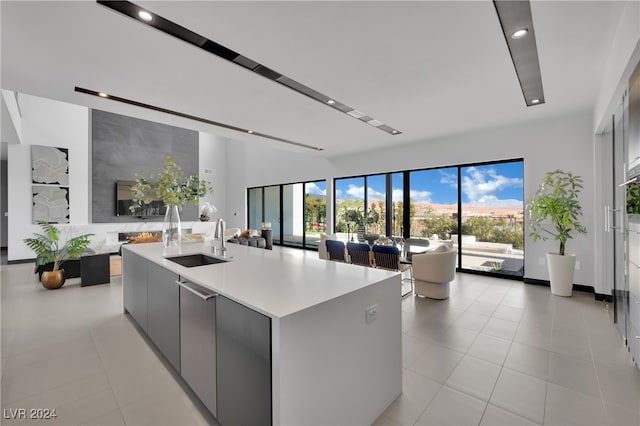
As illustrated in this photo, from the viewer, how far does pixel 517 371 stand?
228cm

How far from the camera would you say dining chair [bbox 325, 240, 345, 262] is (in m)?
4.82

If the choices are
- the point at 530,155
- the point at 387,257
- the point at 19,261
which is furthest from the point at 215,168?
the point at 530,155

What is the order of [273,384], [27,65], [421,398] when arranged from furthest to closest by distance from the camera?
1. [27,65]
2. [421,398]
3. [273,384]

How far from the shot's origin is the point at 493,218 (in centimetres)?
548

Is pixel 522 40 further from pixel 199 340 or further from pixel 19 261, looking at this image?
pixel 19 261

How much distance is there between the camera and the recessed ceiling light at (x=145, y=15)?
2121 mm

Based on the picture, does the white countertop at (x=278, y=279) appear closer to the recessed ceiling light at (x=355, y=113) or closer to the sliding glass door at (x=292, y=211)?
the recessed ceiling light at (x=355, y=113)

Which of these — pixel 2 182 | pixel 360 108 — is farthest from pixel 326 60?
pixel 2 182

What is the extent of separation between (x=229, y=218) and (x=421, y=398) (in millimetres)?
10499

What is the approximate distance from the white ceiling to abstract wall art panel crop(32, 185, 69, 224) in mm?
5019

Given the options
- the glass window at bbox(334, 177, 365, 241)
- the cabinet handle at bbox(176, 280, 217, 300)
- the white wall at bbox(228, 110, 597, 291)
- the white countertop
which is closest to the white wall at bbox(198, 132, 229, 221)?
the glass window at bbox(334, 177, 365, 241)

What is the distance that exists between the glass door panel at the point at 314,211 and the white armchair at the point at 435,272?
15.0 feet

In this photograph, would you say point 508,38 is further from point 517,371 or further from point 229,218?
point 229,218

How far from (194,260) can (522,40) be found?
3625 millimetres
